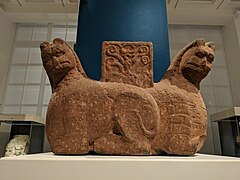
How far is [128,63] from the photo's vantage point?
2.70ft

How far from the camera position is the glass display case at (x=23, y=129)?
1.96 metres

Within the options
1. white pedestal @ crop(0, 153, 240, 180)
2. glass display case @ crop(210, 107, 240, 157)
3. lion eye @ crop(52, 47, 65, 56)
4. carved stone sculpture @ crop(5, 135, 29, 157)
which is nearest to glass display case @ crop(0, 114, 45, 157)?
carved stone sculpture @ crop(5, 135, 29, 157)

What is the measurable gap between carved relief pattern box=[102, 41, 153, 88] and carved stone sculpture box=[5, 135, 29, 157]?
1.59m

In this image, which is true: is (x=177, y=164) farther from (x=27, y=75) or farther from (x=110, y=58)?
(x=27, y=75)

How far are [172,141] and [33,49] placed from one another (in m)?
2.51

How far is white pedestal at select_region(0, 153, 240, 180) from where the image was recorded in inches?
19.3

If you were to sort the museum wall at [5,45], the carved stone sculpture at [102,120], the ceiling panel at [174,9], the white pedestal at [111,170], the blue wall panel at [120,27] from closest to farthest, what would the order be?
the white pedestal at [111,170] → the carved stone sculpture at [102,120] → the blue wall panel at [120,27] → the ceiling panel at [174,9] → the museum wall at [5,45]

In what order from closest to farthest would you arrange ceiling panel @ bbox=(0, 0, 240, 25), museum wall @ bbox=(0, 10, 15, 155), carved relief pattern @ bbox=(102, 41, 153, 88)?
carved relief pattern @ bbox=(102, 41, 153, 88), ceiling panel @ bbox=(0, 0, 240, 25), museum wall @ bbox=(0, 10, 15, 155)

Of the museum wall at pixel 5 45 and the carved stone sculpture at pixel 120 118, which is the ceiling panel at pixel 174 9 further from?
the carved stone sculpture at pixel 120 118

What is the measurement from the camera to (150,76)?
805 mm

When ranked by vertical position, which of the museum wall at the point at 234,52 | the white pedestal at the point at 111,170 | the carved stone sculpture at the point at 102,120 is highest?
the museum wall at the point at 234,52

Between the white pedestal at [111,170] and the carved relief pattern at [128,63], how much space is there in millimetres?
347

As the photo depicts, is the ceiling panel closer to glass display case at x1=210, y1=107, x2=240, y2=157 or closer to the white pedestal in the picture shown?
glass display case at x1=210, y1=107, x2=240, y2=157

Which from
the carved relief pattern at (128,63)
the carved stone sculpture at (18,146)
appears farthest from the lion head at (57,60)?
the carved stone sculpture at (18,146)
